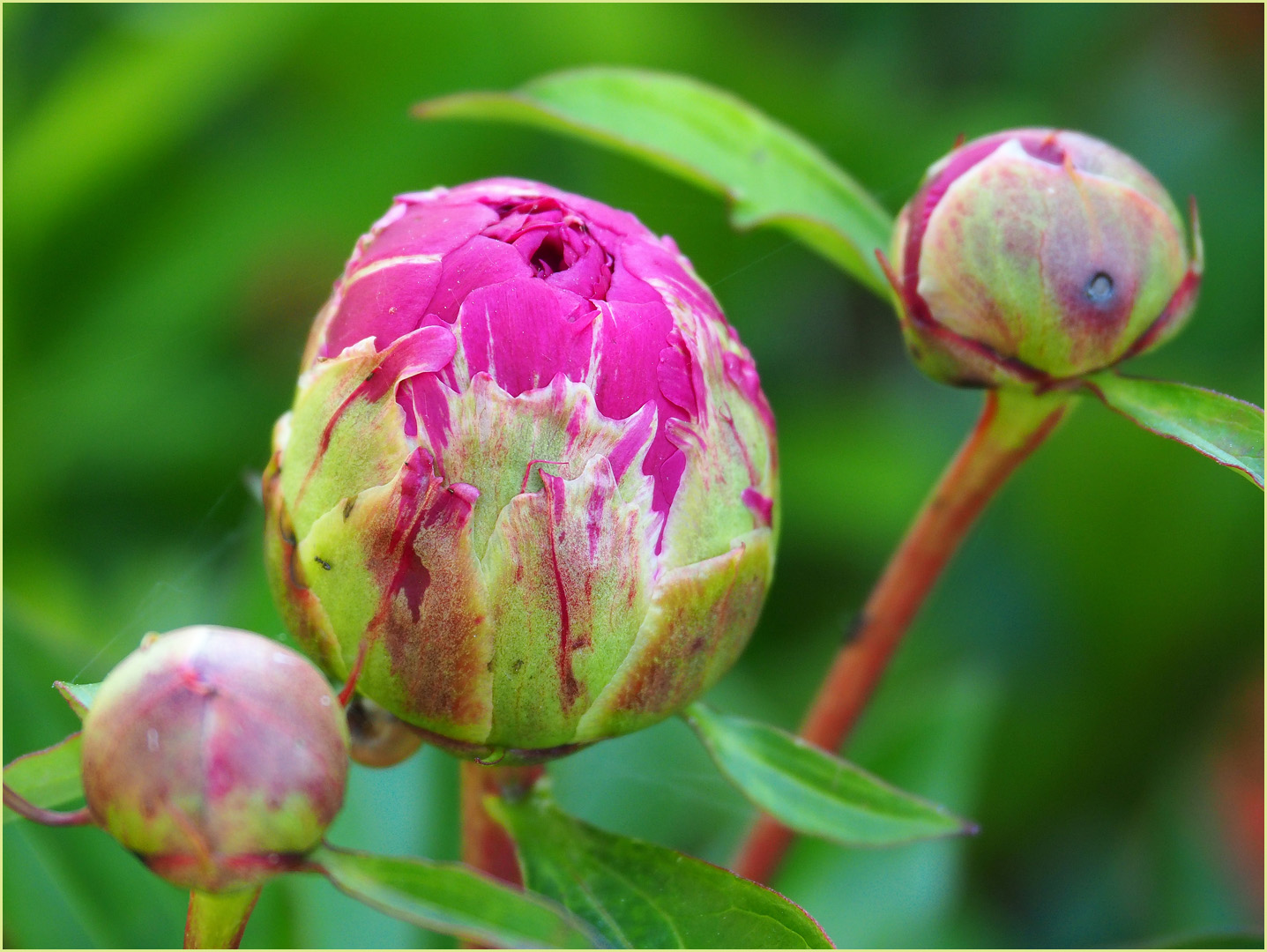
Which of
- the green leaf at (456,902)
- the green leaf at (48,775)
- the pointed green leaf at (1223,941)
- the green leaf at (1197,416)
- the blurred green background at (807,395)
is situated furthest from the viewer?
the blurred green background at (807,395)

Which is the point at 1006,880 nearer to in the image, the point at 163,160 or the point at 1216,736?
the point at 1216,736

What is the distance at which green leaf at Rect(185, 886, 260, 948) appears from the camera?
628 mm

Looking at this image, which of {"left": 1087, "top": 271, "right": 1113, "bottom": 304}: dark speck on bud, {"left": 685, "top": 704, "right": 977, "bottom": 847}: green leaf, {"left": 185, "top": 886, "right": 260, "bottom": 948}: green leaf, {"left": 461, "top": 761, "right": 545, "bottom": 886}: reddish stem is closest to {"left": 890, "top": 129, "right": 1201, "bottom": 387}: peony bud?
{"left": 1087, "top": 271, "right": 1113, "bottom": 304}: dark speck on bud

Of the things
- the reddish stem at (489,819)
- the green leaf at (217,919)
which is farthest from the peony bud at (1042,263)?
the green leaf at (217,919)

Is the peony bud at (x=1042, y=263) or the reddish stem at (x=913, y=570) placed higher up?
the peony bud at (x=1042, y=263)

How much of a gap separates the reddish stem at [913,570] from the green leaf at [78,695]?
1.81 ft

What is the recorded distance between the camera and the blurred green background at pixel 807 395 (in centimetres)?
141

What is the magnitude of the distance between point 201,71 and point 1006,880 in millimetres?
1379

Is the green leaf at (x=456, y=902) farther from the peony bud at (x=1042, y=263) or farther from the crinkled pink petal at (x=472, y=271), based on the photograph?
the peony bud at (x=1042, y=263)

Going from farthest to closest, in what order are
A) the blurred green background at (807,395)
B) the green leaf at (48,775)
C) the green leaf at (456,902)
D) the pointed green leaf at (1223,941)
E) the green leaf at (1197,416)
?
the blurred green background at (807,395) → the pointed green leaf at (1223,941) → the green leaf at (1197,416) → the green leaf at (48,775) → the green leaf at (456,902)

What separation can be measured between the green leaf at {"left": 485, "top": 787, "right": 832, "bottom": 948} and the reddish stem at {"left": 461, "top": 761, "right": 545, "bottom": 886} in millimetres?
11

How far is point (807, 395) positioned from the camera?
1.69m

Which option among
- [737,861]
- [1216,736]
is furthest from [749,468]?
[1216,736]

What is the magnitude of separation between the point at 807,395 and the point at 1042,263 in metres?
0.90
